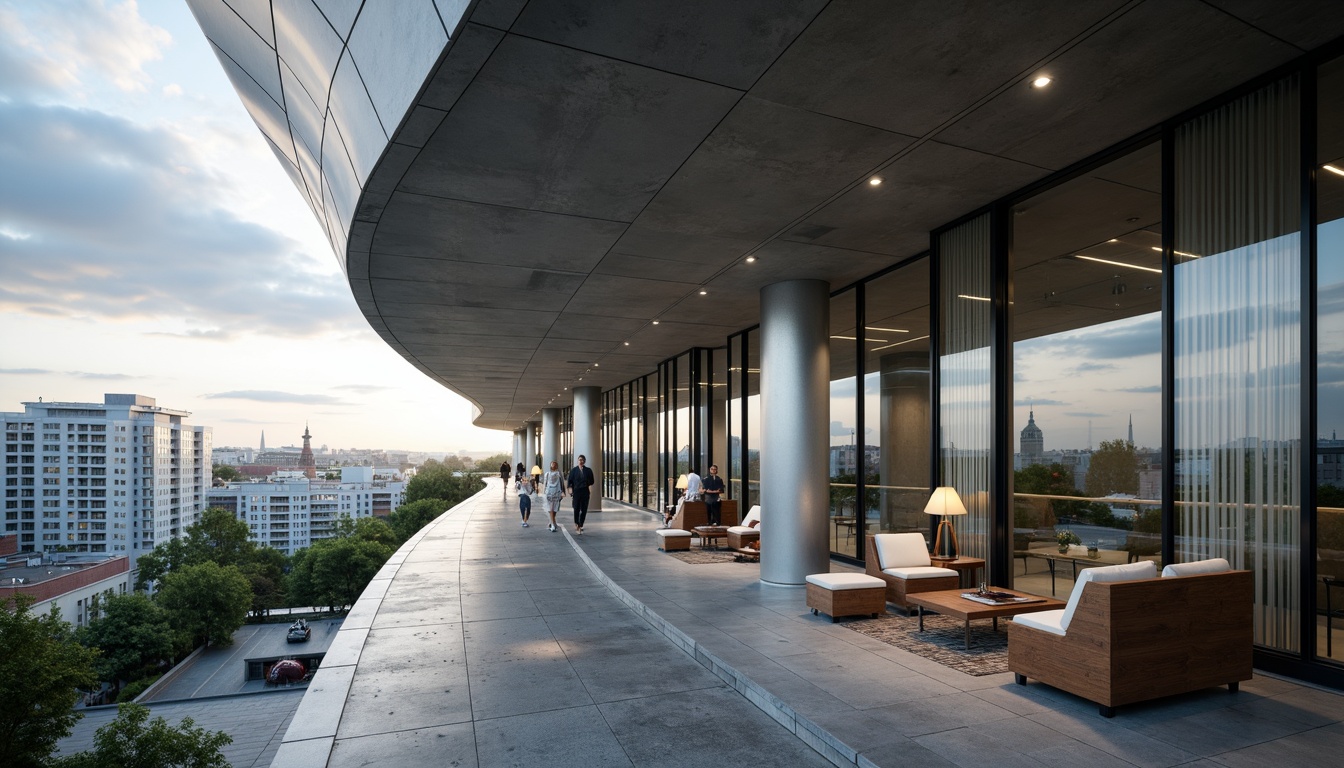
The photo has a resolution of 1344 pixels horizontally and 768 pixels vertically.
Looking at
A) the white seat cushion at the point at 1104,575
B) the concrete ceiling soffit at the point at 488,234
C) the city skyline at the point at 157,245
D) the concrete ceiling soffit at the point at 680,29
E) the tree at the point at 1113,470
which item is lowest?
the white seat cushion at the point at 1104,575

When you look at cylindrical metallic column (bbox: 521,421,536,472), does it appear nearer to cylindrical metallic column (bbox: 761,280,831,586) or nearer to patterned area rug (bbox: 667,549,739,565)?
patterned area rug (bbox: 667,549,739,565)

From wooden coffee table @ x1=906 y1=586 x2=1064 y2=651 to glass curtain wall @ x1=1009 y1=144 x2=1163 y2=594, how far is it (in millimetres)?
1348

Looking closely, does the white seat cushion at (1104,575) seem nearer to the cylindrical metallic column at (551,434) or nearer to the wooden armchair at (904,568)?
the wooden armchair at (904,568)

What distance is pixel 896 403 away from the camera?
10391 mm

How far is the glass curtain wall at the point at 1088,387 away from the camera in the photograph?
6762mm

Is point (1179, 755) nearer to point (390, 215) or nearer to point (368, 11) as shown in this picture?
point (368, 11)

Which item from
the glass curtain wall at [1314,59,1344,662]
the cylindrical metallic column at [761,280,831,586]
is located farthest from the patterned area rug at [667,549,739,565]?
the glass curtain wall at [1314,59,1344,662]

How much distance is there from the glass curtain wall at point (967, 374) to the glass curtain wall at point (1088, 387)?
36 centimetres

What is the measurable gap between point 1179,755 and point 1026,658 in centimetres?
120

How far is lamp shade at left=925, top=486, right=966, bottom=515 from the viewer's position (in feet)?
22.9

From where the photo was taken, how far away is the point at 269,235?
2518 inches

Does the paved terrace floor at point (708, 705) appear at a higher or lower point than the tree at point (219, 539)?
higher

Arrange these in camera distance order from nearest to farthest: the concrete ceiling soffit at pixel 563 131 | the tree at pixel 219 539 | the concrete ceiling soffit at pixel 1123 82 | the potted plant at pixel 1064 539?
the concrete ceiling soffit at pixel 1123 82, the concrete ceiling soffit at pixel 563 131, the potted plant at pixel 1064 539, the tree at pixel 219 539

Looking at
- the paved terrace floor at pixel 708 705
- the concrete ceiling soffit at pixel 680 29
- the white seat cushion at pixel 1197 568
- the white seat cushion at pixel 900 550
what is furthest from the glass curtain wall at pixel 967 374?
the concrete ceiling soffit at pixel 680 29
